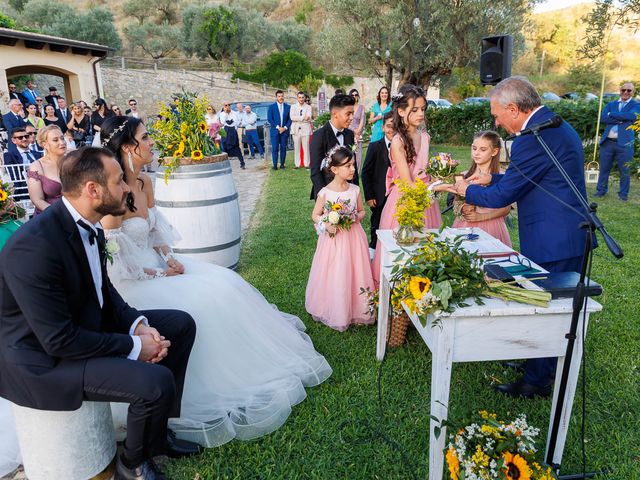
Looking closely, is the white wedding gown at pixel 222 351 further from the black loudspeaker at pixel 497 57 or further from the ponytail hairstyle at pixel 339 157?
the black loudspeaker at pixel 497 57

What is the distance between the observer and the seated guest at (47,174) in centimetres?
523

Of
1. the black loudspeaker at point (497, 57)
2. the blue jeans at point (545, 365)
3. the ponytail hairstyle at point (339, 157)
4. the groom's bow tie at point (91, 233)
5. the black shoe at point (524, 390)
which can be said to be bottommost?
the black shoe at point (524, 390)

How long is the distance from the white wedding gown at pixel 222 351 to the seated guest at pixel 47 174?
238 centimetres

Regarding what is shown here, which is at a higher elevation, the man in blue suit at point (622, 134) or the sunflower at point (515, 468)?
the man in blue suit at point (622, 134)

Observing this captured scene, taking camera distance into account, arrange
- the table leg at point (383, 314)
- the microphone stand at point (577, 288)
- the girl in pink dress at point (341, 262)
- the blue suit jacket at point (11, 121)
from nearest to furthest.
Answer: the microphone stand at point (577, 288) < the table leg at point (383, 314) < the girl in pink dress at point (341, 262) < the blue suit jacket at point (11, 121)

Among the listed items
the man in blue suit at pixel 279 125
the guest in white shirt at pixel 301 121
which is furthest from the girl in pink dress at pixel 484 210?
the man in blue suit at pixel 279 125

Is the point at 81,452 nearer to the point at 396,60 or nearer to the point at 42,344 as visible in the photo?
the point at 42,344

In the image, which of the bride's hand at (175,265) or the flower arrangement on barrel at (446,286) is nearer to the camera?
the flower arrangement on barrel at (446,286)

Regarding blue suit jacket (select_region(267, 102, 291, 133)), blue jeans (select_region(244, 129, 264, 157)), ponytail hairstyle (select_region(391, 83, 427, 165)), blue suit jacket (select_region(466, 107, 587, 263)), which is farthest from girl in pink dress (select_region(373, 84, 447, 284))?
blue jeans (select_region(244, 129, 264, 157))

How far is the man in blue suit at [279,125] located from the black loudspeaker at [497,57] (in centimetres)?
799

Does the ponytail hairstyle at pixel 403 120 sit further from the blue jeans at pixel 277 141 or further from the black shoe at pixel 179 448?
the blue jeans at pixel 277 141

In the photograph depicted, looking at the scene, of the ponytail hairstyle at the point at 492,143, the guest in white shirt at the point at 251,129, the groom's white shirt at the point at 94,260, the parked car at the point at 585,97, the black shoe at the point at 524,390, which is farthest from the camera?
the parked car at the point at 585,97

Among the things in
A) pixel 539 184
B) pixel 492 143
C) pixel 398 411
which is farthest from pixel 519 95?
pixel 398 411

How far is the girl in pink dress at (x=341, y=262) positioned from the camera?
14.0 feet
